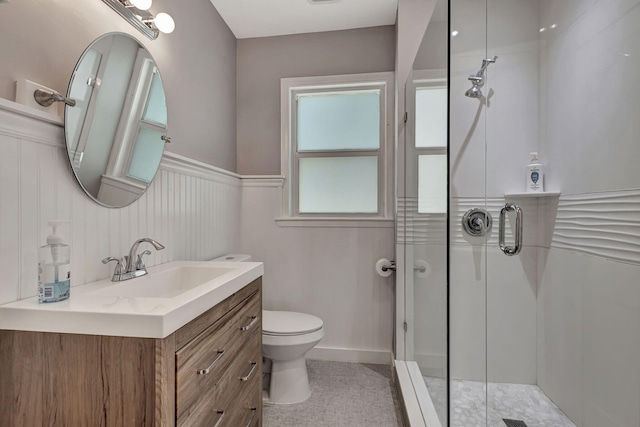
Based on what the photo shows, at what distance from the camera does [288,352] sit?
1776 mm

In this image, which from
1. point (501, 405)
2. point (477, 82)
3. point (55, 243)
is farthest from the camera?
point (477, 82)

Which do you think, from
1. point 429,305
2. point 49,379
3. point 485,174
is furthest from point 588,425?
point 49,379

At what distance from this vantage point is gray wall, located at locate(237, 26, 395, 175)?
2.35m

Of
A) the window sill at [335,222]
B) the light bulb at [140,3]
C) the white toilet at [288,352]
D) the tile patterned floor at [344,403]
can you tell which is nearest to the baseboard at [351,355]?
the tile patterned floor at [344,403]

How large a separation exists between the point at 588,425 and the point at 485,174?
84 centimetres

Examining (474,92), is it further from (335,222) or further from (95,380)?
(95,380)

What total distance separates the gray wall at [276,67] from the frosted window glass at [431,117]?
849mm

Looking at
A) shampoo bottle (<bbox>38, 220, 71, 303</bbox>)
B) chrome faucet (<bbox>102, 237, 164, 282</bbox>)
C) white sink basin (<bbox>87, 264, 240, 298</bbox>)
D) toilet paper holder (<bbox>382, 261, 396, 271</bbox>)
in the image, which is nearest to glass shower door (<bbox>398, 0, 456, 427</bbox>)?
toilet paper holder (<bbox>382, 261, 396, 271</bbox>)

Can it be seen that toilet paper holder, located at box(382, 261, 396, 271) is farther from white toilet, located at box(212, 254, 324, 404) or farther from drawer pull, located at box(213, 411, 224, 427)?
drawer pull, located at box(213, 411, 224, 427)

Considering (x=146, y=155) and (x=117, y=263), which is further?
(x=146, y=155)

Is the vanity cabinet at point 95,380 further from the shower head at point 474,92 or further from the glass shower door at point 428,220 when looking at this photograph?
the shower head at point 474,92

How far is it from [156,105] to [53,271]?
91cm

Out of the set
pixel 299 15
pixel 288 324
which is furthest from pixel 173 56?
pixel 288 324

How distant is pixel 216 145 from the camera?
2162 mm
